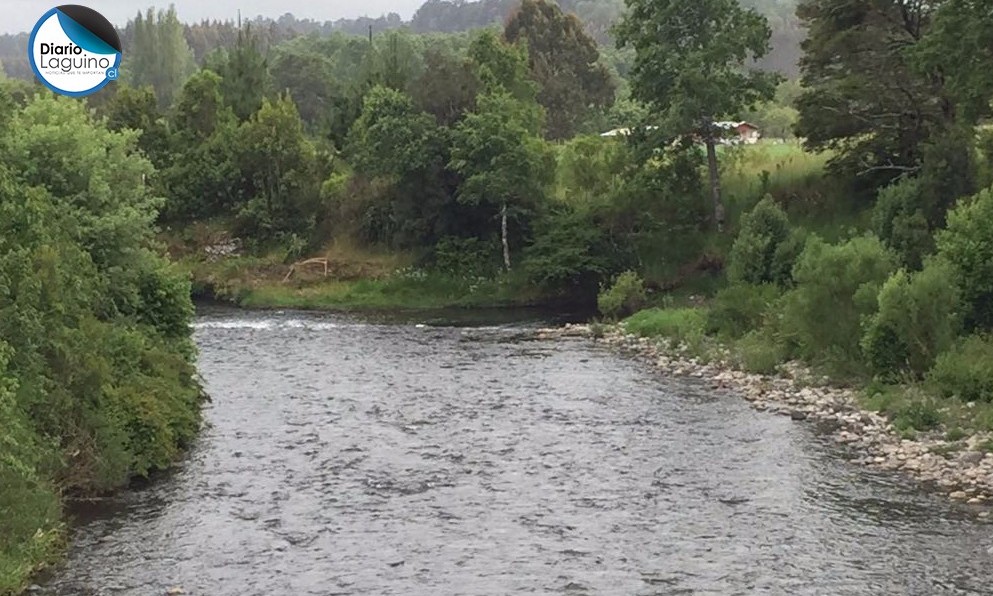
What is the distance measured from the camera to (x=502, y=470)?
24.0 metres

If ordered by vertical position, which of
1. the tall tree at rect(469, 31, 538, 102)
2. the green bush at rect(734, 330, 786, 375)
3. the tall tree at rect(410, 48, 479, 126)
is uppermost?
the tall tree at rect(469, 31, 538, 102)

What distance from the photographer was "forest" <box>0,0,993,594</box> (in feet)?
73.9

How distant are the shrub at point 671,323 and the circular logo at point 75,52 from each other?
21227 mm

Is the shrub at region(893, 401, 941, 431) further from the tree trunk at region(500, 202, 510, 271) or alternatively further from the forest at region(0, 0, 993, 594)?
the tree trunk at region(500, 202, 510, 271)

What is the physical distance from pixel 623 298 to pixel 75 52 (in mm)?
27686

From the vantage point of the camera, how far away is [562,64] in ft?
306

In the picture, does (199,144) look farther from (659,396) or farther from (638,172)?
(659,396)

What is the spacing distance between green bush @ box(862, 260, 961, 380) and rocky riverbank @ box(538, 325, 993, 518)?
1507 millimetres

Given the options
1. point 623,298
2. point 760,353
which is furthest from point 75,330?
point 623,298

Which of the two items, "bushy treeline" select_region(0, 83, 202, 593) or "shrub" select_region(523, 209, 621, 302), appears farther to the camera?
"shrub" select_region(523, 209, 621, 302)

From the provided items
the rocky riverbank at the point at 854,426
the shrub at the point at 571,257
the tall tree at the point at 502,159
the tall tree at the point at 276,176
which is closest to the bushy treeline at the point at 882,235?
the rocky riverbank at the point at 854,426

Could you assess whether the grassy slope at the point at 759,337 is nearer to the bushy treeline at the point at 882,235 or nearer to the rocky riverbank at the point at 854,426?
the bushy treeline at the point at 882,235

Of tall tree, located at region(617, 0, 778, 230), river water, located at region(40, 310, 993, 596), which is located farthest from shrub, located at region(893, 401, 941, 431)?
tall tree, located at region(617, 0, 778, 230)

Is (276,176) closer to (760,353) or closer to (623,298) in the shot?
(623,298)
